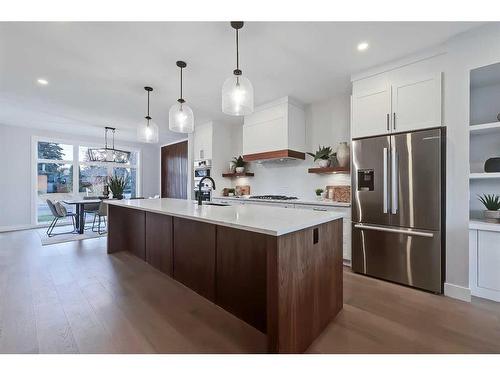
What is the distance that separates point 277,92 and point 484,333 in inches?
133

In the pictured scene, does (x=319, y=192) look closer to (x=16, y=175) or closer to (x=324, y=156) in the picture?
(x=324, y=156)

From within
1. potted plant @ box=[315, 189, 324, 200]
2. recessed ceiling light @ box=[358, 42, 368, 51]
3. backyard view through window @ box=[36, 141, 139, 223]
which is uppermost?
recessed ceiling light @ box=[358, 42, 368, 51]

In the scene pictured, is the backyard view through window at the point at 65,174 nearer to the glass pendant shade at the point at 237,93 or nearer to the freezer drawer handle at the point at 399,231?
the glass pendant shade at the point at 237,93

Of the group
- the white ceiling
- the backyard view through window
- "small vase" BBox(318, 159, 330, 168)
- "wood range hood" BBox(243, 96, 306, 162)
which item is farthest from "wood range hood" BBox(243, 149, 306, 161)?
the backyard view through window

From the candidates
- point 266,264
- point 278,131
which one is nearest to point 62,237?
point 278,131

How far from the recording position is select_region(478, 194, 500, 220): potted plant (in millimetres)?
2140

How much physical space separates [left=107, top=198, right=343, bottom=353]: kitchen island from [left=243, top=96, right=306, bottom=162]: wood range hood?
2.01m

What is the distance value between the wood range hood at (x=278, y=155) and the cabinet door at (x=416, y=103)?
152 cm

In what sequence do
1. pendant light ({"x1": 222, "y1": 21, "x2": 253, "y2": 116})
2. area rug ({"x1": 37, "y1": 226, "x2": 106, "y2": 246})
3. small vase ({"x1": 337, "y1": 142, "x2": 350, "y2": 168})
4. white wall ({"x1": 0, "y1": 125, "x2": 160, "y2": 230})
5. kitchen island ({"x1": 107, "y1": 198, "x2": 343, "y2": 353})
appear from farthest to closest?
white wall ({"x1": 0, "y1": 125, "x2": 160, "y2": 230})
area rug ({"x1": 37, "y1": 226, "x2": 106, "y2": 246})
small vase ({"x1": 337, "y1": 142, "x2": 350, "y2": 168})
pendant light ({"x1": 222, "y1": 21, "x2": 253, "y2": 116})
kitchen island ({"x1": 107, "y1": 198, "x2": 343, "y2": 353})

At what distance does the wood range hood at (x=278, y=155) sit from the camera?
373 centimetres

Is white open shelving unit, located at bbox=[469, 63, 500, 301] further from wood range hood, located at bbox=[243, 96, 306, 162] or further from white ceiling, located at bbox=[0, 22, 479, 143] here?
wood range hood, located at bbox=[243, 96, 306, 162]

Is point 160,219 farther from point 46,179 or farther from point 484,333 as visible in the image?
point 46,179
